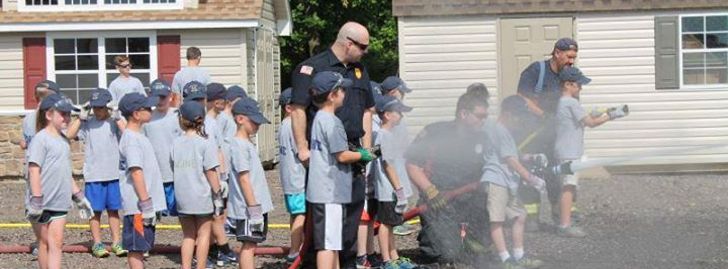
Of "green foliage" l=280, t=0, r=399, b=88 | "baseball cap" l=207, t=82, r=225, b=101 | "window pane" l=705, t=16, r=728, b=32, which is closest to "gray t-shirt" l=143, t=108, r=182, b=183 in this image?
"baseball cap" l=207, t=82, r=225, b=101

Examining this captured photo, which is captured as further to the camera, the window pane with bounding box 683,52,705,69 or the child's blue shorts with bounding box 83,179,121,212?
the window pane with bounding box 683,52,705,69

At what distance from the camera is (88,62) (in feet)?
66.2

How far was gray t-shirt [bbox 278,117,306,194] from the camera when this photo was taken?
9.49 m

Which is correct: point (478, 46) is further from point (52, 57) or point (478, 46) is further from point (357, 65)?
point (357, 65)

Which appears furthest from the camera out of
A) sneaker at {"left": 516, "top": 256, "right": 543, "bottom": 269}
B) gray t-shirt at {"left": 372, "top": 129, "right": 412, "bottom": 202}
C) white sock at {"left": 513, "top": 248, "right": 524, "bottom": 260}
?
gray t-shirt at {"left": 372, "top": 129, "right": 412, "bottom": 202}

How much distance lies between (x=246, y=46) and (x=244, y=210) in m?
11.4

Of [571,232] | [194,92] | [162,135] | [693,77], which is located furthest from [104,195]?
[693,77]

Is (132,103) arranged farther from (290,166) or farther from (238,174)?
(290,166)

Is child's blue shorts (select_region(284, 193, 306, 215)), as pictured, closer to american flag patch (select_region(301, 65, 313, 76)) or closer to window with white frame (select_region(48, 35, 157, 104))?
american flag patch (select_region(301, 65, 313, 76))

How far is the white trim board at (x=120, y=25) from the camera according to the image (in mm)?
19516

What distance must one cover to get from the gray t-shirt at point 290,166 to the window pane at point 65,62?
37.1 ft

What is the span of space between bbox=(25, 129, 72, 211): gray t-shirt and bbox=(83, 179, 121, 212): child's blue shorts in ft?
5.32

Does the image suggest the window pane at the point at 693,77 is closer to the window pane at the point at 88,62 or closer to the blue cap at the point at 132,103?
the window pane at the point at 88,62

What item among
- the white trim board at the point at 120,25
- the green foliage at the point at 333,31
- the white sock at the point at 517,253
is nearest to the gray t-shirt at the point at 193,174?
the white sock at the point at 517,253
